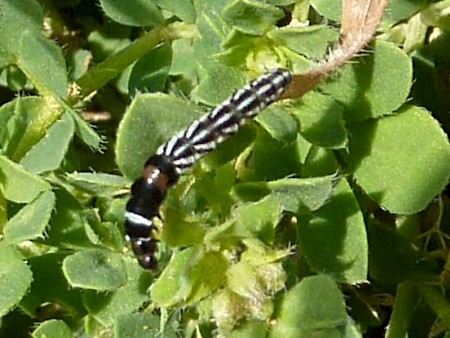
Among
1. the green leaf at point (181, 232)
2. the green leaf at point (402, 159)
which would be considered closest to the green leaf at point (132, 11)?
the green leaf at point (402, 159)

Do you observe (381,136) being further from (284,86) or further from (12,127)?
(12,127)

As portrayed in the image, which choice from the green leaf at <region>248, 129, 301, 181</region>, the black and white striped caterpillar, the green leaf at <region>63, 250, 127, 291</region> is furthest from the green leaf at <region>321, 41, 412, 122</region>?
the green leaf at <region>63, 250, 127, 291</region>

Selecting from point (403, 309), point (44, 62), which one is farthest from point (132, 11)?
point (403, 309)

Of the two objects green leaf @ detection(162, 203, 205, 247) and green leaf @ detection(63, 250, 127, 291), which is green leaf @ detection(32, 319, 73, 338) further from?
green leaf @ detection(162, 203, 205, 247)

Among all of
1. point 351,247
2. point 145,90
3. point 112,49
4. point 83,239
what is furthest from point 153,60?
point 351,247

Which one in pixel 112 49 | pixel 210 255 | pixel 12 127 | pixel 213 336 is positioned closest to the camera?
pixel 210 255

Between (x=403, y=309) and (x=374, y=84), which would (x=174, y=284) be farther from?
(x=403, y=309)
